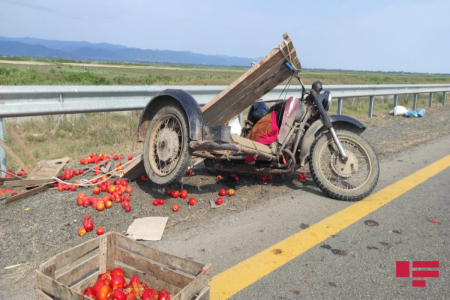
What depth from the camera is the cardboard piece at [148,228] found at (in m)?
3.50

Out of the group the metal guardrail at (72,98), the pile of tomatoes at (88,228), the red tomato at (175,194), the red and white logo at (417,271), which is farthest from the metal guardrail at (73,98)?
the red and white logo at (417,271)

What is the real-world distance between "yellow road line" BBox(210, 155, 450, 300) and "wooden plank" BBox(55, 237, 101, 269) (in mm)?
947

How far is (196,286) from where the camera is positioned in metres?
2.25

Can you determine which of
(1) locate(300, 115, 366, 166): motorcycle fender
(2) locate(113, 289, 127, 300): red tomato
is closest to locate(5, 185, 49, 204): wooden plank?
(2) locate(113, 289, 127, 300): red tomato

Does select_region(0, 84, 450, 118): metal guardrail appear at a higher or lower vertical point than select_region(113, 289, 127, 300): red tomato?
higher

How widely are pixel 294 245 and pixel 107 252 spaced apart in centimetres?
166

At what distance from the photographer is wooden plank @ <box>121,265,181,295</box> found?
256 centimetres

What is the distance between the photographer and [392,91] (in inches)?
581

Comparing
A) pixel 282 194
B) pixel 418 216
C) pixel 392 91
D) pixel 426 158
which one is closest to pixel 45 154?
pixel 282 194

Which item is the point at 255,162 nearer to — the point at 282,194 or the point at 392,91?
the point at 282,194

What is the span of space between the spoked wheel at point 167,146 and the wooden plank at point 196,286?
5.55 feet

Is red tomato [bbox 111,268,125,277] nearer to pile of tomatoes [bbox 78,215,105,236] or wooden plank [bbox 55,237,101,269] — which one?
wooden plank [bbox 55,237,101,269]

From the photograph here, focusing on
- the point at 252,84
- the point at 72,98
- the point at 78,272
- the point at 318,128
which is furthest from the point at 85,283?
the point at 72,98

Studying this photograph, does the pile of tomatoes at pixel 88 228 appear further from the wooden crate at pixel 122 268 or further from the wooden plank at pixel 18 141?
the wooden plank at pixel 18 141
